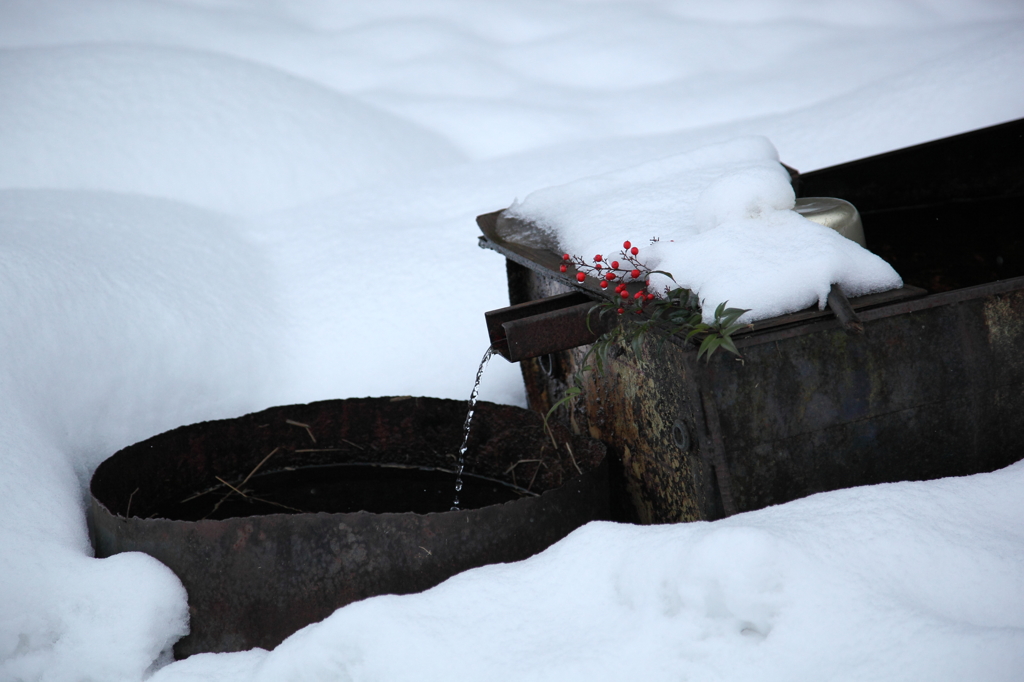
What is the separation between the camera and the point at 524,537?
2016 mm

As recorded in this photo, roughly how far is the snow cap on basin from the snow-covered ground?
499 millimetres

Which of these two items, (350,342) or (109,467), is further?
(350,342)

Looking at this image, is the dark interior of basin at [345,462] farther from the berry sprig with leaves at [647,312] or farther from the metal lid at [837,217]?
the metal lid at [837,217]

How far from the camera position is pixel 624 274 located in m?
2.02

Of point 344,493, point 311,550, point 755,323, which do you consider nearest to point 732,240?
point 755,323

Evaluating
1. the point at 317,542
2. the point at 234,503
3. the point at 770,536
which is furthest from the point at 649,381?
the point at 234,503

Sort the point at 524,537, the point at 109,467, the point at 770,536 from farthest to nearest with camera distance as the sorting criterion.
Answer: the point at 109,467 → the point at 524,537 → the point at 770,536

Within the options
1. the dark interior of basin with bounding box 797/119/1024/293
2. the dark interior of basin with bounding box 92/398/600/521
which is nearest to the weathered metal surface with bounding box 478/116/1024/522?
the dark interior of basin with bounding box 92/398/600/521

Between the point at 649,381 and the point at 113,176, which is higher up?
the point at 113,176

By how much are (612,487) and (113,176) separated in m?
3.61

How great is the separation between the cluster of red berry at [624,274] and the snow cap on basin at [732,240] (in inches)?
1.5

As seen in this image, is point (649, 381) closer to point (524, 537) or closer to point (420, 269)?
point (524, 537)

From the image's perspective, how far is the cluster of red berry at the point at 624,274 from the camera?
1913 mm

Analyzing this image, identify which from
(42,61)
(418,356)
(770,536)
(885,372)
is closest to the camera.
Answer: (770,536)
